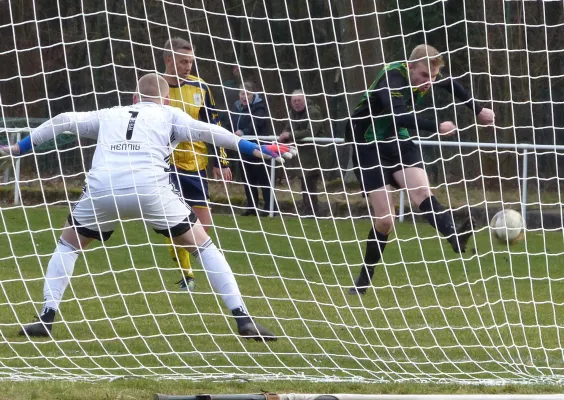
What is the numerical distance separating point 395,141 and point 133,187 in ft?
7.88

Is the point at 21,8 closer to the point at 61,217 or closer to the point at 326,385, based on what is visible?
the point at 61,217

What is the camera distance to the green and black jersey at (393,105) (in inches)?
283

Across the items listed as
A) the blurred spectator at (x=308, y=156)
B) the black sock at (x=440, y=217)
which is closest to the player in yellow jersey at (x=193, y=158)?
the black sock at (x=440, y=217)

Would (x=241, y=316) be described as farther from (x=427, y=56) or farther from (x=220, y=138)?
(x=427, y=56)

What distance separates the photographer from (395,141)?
7.70m

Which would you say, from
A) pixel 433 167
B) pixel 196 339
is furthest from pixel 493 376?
pixel 433 167

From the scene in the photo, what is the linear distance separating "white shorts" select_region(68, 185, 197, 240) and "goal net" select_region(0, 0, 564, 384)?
0.33 meters

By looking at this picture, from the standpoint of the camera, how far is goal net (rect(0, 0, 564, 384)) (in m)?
5.80

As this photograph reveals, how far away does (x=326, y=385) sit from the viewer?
5.06 meters

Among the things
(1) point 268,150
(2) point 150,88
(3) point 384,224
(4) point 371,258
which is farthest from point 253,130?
(1) point 268,150

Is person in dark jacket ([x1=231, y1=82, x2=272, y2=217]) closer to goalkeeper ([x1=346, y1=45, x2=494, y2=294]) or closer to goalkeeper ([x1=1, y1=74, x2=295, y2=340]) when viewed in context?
goalkeeper ([x1=346, y1=45, x2=494, y2=294])

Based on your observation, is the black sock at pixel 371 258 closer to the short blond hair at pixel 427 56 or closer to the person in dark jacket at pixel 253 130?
the short blond hair at pixel 427 56

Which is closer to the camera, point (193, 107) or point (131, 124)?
point (131, 124)

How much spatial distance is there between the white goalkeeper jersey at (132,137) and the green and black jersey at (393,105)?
4.43 ft
